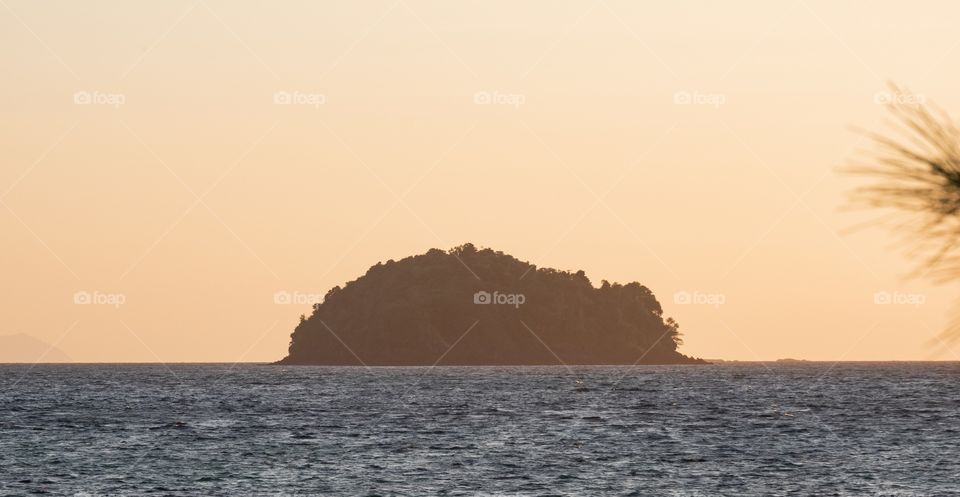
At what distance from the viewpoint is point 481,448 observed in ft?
197

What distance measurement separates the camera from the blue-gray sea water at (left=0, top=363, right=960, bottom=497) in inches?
1809

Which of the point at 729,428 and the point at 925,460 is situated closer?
the point at 925,460

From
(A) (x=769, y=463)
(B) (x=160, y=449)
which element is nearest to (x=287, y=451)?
(B) (x=160, y=449)

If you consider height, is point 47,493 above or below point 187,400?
below

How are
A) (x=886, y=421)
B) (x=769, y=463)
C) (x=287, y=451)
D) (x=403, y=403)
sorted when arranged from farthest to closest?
(x=403, y=403) < (x=886, y=421) < (x=287, y=451) < (x=769, y=463)

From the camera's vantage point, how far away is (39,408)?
100938 mm

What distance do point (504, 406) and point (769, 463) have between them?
48.2m

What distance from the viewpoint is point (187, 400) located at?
114812 mm

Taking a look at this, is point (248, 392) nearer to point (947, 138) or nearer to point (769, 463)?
point (769, 463)

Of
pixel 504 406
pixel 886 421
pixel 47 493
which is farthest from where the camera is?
pixel 504 406

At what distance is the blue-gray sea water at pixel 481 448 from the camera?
151 ft

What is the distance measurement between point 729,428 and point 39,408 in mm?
58604

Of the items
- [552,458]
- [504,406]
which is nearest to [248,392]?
[504,406]

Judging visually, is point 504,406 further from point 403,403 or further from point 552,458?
point 552,458
